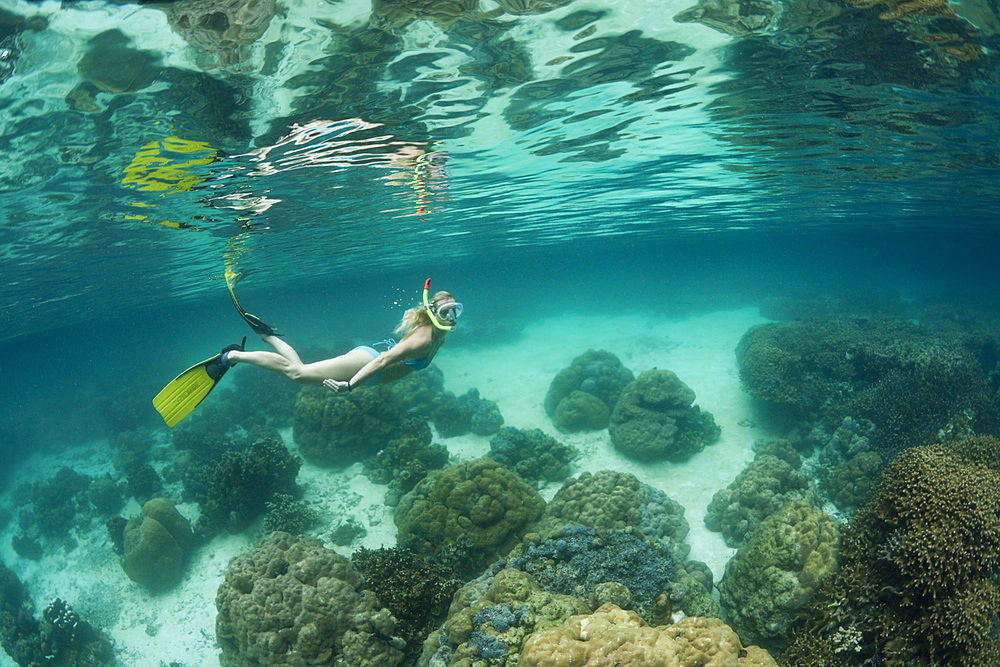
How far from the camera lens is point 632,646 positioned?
4352 mm

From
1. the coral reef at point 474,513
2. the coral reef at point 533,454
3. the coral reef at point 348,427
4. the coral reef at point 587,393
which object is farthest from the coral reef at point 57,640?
the coral reef at point 587,393

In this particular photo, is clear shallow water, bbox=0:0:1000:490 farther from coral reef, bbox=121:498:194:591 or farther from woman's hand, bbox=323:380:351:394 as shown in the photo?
coral reef, bbox=121:498:194:591

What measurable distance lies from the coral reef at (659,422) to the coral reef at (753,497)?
96.9 inches

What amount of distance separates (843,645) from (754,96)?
34.7 feet

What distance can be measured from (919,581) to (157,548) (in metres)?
15.3

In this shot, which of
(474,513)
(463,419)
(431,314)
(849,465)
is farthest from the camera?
(463,419)

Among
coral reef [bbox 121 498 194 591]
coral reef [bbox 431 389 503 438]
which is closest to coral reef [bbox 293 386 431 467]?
coral reef [bbox 431 389 503 438]

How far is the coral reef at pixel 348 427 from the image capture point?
15.3 meters

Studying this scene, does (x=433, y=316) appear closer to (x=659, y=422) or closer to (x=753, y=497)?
(x=753, y=497)

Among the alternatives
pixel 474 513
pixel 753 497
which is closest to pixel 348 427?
pixel 474 513

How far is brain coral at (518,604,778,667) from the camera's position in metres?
4.29

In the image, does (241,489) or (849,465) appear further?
(241,489)

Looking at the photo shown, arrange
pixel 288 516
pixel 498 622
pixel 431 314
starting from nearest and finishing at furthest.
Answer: pixel 498 622 < pixel 431 314 < pixel 288 516

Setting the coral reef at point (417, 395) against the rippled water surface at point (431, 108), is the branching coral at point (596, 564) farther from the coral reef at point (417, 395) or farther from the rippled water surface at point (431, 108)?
the coral reef at point (417, 395)
